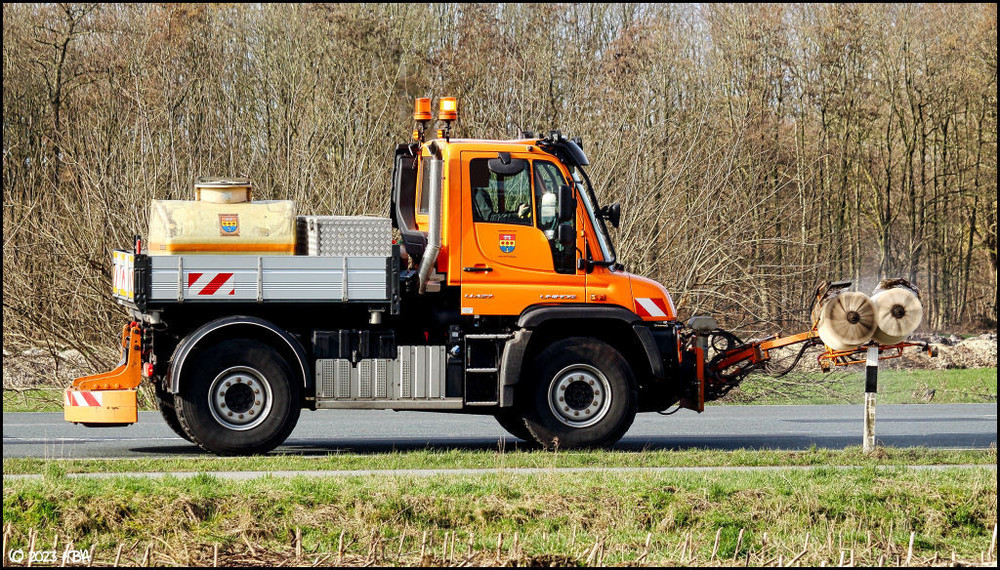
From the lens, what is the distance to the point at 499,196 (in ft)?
37.7

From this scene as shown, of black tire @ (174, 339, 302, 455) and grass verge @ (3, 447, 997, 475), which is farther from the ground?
black tire @ (174, 339, 302, 455)

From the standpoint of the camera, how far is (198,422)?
10.9 meters

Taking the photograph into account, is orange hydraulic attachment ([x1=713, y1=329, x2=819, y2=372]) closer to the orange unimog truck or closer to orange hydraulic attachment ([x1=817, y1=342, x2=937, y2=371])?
the orange unimog truck

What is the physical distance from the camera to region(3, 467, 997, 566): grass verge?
7.43 m

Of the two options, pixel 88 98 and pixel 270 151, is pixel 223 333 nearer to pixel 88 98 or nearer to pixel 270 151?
pixel 270 151

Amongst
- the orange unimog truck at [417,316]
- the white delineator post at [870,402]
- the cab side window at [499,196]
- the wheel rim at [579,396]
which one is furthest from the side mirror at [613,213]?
the white delineator post at [870,402]

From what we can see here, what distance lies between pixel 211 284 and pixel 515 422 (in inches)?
133

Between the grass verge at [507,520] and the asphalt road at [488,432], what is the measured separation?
296cm

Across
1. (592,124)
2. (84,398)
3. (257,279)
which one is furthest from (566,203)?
(592,124)

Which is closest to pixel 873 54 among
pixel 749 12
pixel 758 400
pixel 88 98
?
pixel 749 12

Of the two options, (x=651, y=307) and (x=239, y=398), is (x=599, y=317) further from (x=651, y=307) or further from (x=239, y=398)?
(x=239, y=398)

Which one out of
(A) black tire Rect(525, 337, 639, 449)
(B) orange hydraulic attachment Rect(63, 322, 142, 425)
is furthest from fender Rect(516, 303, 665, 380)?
(B) orange hydraulic attachment Rect(63, 322, 142, 425)

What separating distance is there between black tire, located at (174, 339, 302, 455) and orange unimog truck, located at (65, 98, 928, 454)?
1 centimetres

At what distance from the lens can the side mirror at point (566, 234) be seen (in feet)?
37.3
